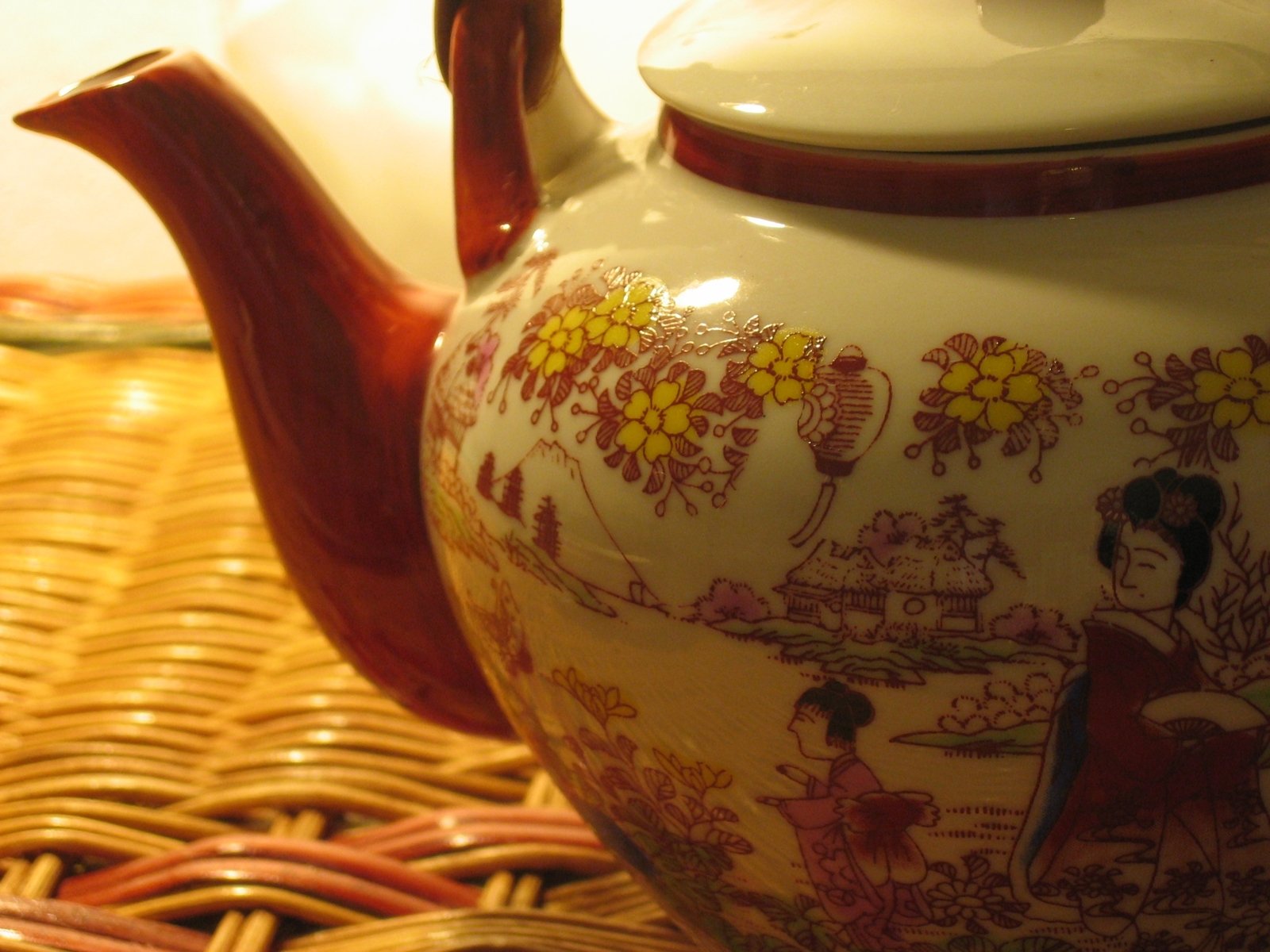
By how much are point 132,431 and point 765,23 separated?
2.46 feet

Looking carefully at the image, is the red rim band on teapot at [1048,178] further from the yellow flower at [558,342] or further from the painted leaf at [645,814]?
the painted leaf at [645,814]

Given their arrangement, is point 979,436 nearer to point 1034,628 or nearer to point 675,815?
point 1034,628

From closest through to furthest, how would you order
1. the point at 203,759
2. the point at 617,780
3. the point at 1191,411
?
the point at 1191,411 → the point at 617,780 → the point at 203,759

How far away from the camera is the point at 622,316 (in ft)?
1.42

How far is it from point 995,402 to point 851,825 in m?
0.14

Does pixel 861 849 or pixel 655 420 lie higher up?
pixel 655 420

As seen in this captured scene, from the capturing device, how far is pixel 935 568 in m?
0.37

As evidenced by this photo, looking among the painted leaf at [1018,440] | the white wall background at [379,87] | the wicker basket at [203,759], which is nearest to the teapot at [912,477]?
the painted leaf at [1018,440]

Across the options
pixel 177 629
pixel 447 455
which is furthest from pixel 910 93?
pixel 177 629

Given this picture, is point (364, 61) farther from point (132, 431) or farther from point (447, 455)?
point (447, 455)

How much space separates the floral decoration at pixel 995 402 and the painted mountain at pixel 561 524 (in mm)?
97

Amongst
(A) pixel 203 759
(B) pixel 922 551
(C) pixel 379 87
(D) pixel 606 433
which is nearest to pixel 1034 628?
(B) pixel 922 551

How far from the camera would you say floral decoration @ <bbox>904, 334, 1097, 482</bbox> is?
1.21 ft

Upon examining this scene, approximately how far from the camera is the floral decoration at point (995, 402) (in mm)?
368
